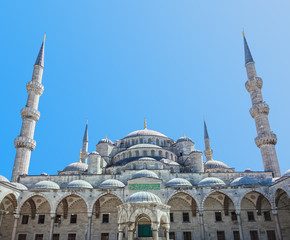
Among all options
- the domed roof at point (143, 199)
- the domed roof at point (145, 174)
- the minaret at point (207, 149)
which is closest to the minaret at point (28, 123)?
the domed roof at point (145, 174)

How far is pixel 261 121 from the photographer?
2492cm

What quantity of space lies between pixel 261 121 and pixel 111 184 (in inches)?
591

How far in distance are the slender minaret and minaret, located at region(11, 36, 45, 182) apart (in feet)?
67.3

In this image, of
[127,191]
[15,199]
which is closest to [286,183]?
[127,191]

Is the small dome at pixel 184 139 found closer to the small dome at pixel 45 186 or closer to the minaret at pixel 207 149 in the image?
the minaret at pixel 207 149

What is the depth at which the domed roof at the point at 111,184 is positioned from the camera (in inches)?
Answer: 777

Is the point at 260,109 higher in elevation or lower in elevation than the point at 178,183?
higher

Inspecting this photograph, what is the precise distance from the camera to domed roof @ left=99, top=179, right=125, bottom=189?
19.7 meters

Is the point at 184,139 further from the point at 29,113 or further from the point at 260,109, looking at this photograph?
the point at 29,113

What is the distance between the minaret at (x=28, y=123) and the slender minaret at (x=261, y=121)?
67.3 ft

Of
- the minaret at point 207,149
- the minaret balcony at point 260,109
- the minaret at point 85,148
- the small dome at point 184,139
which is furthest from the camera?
the minaret at point 85,148

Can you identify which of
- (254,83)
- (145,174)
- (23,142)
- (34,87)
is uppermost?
(254,83)

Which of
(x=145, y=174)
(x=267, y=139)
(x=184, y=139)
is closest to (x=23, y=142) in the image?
(x=145, y=174)

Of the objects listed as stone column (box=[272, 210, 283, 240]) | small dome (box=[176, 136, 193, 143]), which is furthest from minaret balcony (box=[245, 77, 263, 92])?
stone column (box=[272, 210, 283, 240])
